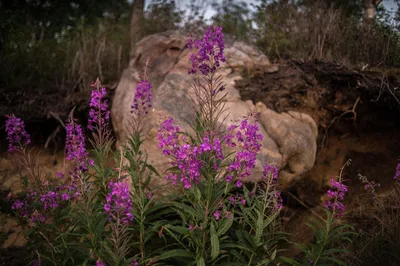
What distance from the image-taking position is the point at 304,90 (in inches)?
216

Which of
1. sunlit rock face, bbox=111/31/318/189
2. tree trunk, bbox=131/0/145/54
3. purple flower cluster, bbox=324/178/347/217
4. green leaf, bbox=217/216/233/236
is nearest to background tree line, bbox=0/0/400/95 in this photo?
tree trunk, bbox=131/0/145/54

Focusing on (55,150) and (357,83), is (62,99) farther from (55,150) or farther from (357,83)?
(357,83)

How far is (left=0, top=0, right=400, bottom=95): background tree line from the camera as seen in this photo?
605 centimetres

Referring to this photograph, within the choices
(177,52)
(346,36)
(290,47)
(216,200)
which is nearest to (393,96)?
(346,36)

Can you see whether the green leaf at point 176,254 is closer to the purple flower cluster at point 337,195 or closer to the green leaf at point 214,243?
the green leaf at point 214,243

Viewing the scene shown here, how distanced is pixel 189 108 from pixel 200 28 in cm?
231

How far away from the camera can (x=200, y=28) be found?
684 centimetres

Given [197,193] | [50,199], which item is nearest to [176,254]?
[197,193]

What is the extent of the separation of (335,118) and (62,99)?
4.10 m

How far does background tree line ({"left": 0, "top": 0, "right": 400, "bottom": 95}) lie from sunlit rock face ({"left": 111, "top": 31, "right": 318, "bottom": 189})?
73 cm

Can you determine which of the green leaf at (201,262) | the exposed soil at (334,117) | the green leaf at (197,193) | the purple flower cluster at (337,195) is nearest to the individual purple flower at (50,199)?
the green leaf at (197,193)

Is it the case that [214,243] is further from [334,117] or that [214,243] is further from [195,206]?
[334,117]

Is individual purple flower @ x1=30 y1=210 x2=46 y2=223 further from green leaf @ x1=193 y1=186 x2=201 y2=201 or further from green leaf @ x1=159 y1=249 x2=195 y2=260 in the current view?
green leaf @ x1=193 y1=186 x2=201 y2=201

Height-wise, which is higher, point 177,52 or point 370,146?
point 177,52
